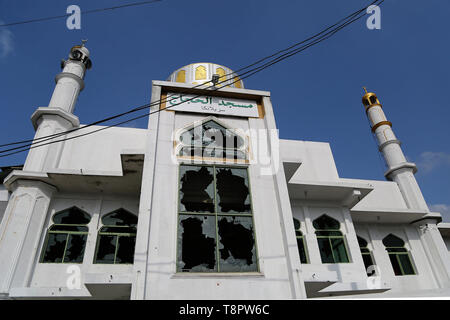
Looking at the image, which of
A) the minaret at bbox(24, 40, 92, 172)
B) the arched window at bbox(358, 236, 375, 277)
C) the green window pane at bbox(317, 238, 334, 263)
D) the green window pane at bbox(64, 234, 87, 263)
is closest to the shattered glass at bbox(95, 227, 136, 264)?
the green window pane at bbox(64, 234, 87, 263)

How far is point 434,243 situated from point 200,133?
10.1m

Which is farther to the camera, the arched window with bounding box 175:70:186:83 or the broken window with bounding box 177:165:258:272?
the arched window with bounding box 175:70:186:83

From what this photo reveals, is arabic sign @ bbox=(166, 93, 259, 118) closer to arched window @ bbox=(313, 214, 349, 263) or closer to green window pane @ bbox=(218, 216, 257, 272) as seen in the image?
green window pane @ bbox=(218, 216, 257, 272)

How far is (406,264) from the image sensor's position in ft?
36.4

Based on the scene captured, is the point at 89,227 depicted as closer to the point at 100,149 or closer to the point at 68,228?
the point at 68,228

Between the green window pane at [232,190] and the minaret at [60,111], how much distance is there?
15.6 feet

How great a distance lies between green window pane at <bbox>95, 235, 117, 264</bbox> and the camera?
8.23 meters

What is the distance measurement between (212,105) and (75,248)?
5467 mm

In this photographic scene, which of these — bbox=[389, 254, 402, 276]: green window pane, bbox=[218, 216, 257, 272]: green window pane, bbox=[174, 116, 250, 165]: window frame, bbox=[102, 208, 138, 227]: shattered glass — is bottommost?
bbox=[218, 216, 257, 272]: green window pane

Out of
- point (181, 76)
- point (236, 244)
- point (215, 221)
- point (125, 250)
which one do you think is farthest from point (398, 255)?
point (181, 76)

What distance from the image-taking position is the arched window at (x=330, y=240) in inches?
379

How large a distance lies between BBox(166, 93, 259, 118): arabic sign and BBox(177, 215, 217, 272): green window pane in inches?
118

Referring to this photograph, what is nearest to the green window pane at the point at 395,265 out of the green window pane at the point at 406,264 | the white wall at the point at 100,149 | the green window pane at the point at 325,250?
the green window pane at the point at 406,264
